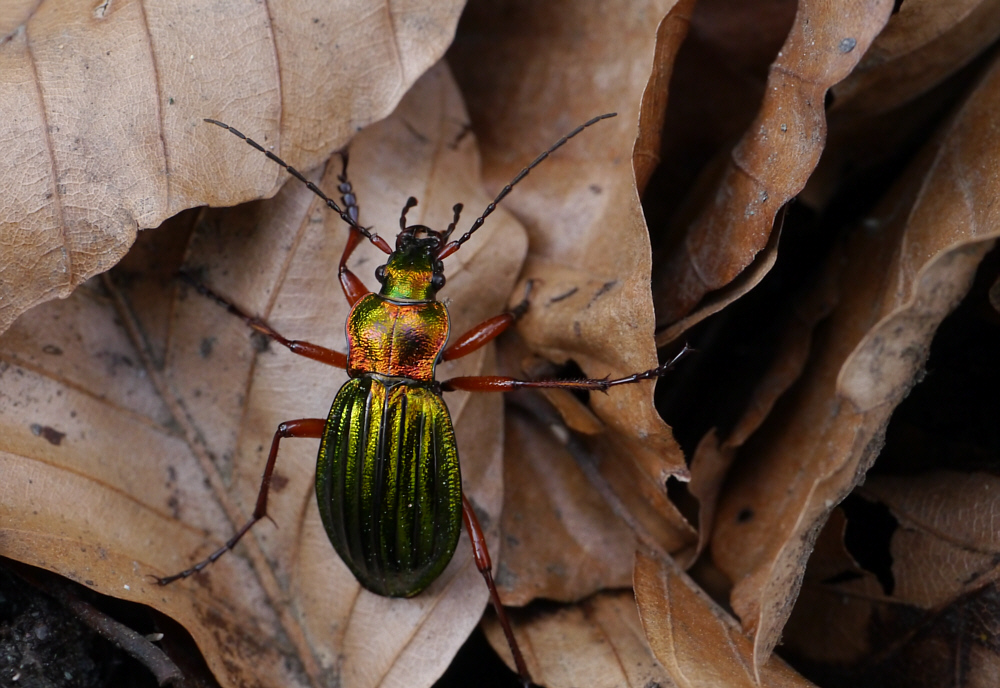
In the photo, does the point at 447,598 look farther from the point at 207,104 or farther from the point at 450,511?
the point at 207,104

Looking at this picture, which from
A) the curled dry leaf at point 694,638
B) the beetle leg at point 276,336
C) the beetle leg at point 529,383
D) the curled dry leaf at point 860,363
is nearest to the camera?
the curled dry leaf at point 860,363

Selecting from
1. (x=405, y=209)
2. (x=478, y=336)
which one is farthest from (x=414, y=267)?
→ (x=478, y=336)

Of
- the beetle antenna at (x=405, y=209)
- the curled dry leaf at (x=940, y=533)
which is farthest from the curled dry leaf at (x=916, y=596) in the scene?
the beetle antenna at (x=405, y=209)

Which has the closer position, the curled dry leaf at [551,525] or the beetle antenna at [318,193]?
the beetle antenna at [318,193]

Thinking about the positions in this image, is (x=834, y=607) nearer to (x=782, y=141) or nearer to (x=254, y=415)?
(x=782, y=141)

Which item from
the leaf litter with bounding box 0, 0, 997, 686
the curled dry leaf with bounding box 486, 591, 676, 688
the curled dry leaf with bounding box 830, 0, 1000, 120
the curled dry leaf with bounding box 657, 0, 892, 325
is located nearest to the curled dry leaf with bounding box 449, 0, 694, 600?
the leaf litter with bounding box 0, 0, 997, 686

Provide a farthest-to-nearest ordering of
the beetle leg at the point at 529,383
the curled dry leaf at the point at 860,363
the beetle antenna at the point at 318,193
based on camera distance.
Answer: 1. the beetle leg at the point at 529,383
2. the beetle antenna at the point at 318,193
3. the curled dry leaf at the point at 860,363

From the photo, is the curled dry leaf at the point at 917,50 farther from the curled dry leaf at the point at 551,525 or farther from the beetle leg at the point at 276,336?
the beetle leg at the point at 276,336
